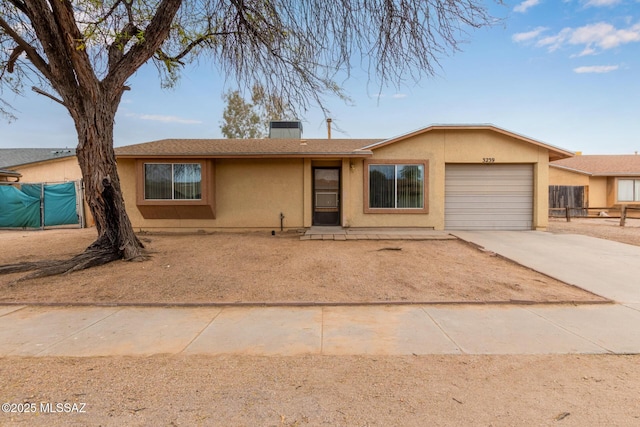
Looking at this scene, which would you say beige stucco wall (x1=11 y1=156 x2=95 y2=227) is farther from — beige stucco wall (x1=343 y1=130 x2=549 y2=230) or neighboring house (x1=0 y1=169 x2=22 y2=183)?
beige stucco wall (x1=343 y1=130 x2=549 y2=230)

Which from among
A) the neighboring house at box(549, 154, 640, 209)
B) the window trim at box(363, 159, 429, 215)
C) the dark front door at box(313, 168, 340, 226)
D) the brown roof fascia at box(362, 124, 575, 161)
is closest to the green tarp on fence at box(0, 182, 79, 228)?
the dark front door at box(313, 168, 340, 226)

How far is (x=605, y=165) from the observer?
21125 millimetres

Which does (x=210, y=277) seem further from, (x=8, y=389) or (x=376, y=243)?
(x=376, y=243)

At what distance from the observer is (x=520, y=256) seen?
7559 mm

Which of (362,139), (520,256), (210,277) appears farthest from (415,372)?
(362,139)

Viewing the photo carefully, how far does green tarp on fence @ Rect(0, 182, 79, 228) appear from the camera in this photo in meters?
13.7

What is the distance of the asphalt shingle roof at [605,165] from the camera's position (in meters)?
19.9

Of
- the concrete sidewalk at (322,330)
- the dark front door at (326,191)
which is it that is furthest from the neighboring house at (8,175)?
the concrete sidewalk at (322,330)

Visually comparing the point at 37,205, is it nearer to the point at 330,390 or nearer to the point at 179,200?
the point at 179,200

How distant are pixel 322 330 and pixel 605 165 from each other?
26.2 metres

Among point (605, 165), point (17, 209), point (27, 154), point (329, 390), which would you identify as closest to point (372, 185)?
point (329, 390)

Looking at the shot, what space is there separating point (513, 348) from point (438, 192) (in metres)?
8.78

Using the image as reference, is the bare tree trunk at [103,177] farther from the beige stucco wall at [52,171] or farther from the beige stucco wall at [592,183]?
the beige stucco wall at [592,183]

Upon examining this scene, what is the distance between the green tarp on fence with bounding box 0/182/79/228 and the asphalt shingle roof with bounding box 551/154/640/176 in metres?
26.5
